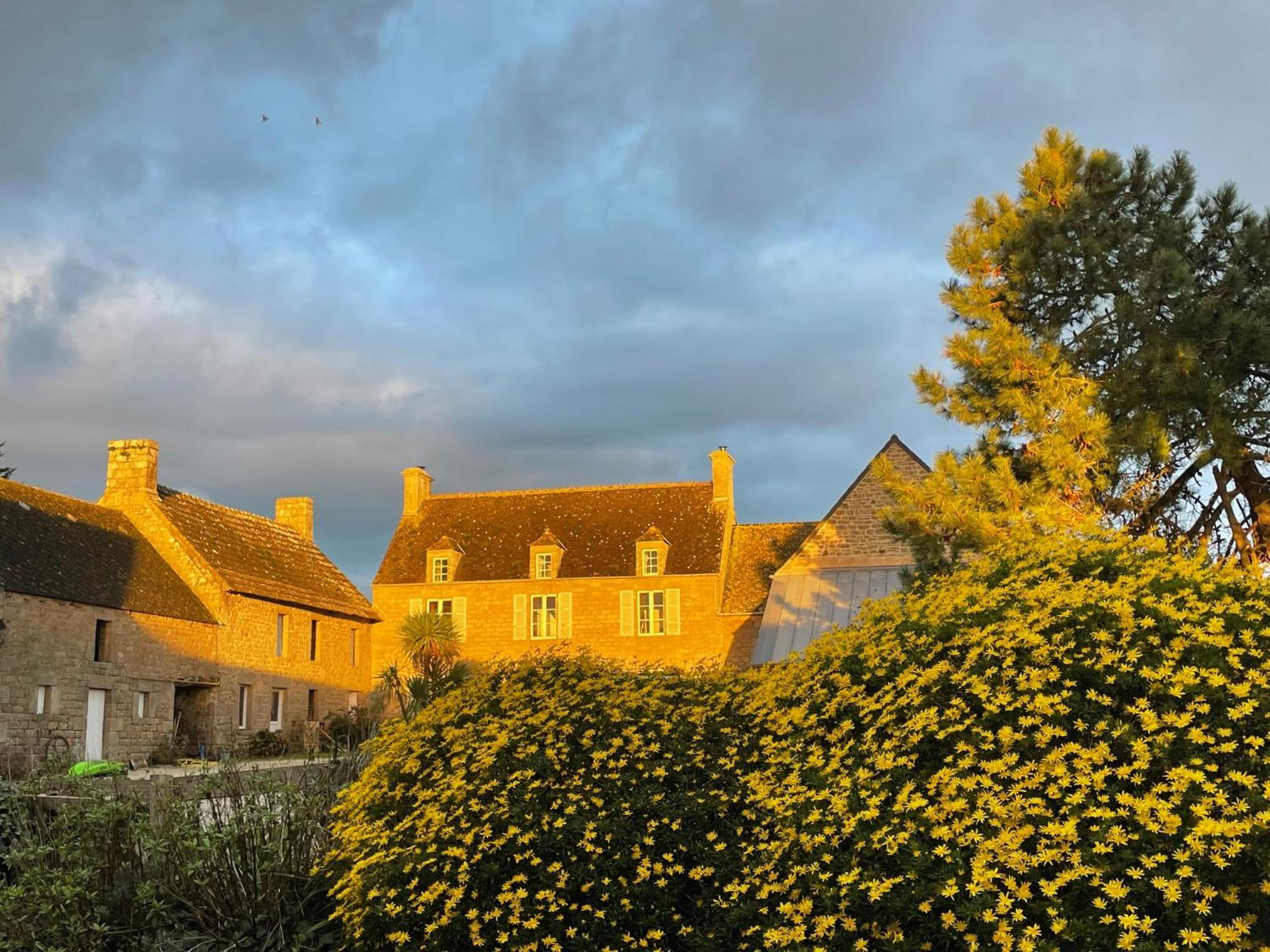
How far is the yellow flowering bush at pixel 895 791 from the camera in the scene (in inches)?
177

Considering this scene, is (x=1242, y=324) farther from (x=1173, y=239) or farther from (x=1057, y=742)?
(x=1057, y=742)

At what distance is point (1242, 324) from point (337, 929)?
44.0ft

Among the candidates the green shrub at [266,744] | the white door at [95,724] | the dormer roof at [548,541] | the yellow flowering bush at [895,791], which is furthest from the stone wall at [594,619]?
the yellow flowering bush at [895,791]

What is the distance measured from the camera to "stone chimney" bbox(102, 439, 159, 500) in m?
34.8

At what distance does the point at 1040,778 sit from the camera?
4840mm

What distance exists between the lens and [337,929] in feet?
22.6

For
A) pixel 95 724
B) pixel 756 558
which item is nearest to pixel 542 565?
pixel 756 558

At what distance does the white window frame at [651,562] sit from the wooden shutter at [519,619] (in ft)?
14.8

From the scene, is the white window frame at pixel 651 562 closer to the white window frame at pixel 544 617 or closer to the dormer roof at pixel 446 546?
the white window frame at pixel 544 617

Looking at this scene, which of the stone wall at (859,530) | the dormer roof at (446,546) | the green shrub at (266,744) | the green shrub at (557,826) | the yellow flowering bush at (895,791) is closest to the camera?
the yellow flowering bush at (895,791)

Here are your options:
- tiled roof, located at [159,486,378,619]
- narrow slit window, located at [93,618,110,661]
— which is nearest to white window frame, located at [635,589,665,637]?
tiled roof, located at [159,486,378,619]

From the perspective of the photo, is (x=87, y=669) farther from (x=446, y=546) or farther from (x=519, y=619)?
(x=519, y=619)

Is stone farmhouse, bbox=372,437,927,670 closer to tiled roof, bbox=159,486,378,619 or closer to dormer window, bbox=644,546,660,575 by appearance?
dormer window, bbox=644,546,660,575

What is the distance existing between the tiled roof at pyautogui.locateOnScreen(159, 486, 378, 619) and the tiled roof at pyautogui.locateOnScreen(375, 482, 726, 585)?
203 cm
